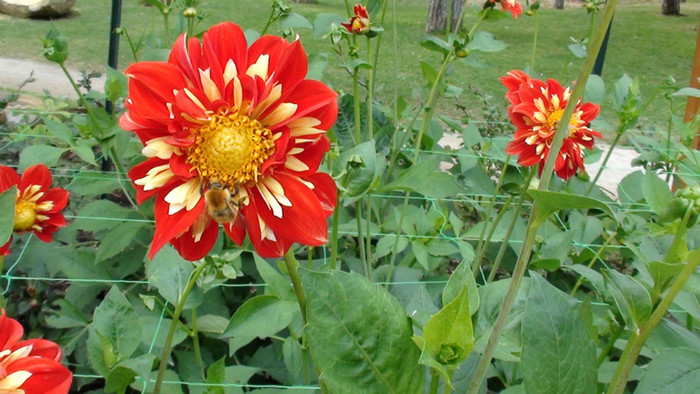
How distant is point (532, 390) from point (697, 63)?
7.78 ft

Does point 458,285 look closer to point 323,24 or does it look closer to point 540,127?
point 540,127

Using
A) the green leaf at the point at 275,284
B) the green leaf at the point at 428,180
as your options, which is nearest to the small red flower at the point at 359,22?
the green leaf at the point at 428,180

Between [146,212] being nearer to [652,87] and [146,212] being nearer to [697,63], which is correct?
[697,63]

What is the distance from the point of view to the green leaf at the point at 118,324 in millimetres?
776

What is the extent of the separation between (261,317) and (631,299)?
45cm

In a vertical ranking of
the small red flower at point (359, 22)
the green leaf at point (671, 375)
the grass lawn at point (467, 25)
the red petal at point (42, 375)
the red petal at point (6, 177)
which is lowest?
the grass lawn at point (467, 25)

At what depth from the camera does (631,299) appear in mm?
558

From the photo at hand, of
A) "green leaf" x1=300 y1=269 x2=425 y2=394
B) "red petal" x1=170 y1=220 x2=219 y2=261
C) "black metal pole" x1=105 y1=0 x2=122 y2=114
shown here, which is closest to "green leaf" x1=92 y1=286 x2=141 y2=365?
"red petal" x1=170 y1=220 x2=219 y2=261

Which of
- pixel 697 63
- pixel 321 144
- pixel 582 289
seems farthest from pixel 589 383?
pixel 697 63

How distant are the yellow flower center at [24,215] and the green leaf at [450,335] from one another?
29.5 inches

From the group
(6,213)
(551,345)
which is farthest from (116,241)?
(551,345)

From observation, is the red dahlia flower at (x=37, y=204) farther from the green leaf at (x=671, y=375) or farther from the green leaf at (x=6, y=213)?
the green leaf at (x=671, y=375)

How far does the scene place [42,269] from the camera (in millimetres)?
1263

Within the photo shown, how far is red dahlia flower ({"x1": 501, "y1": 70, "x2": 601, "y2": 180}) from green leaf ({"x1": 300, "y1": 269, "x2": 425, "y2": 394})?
499mm
